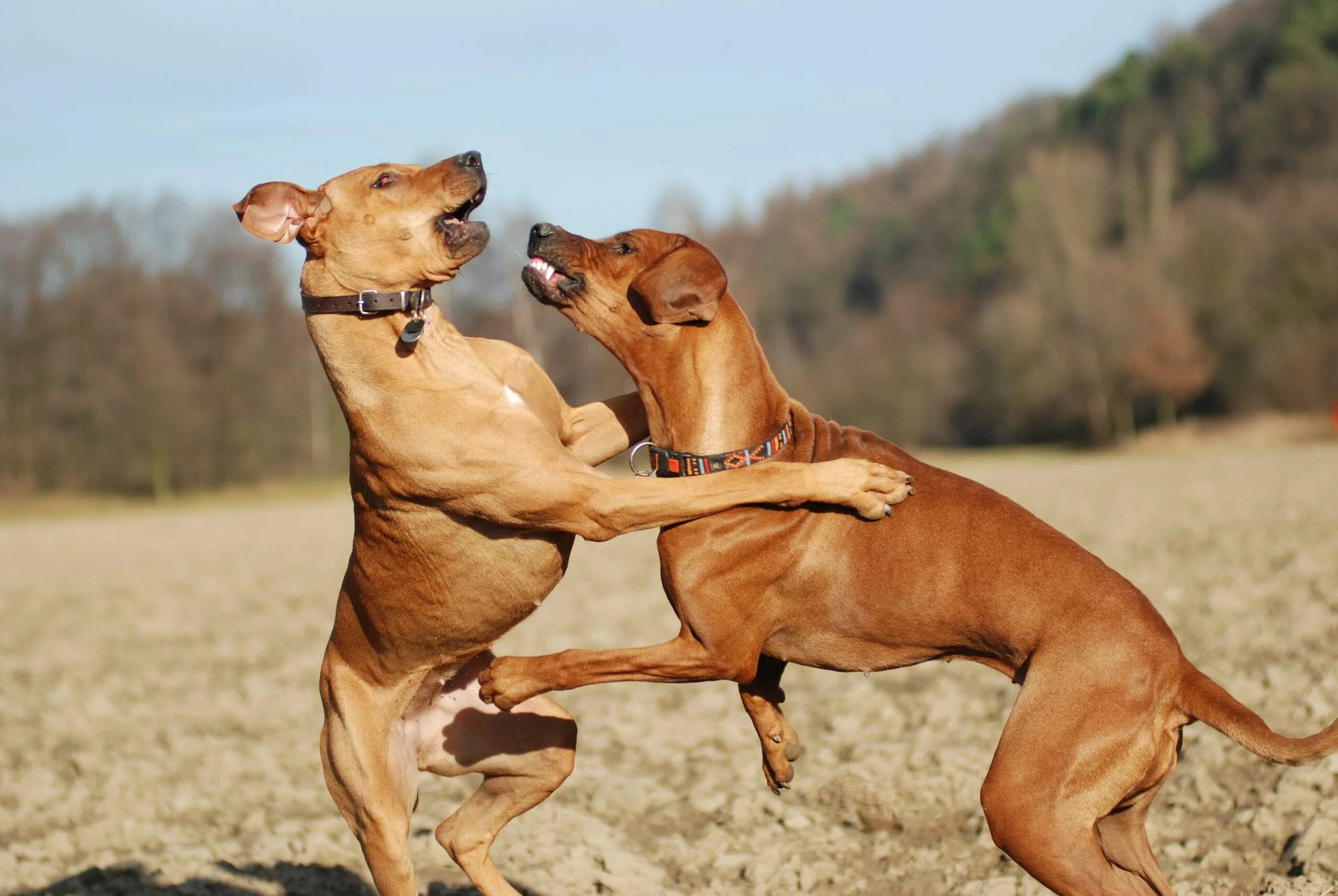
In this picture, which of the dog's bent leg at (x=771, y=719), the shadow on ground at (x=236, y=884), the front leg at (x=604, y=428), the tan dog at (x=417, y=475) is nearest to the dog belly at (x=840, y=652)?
the dog's bent leg at (x=771, y=719)

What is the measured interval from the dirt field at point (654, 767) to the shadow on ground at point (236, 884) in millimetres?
23

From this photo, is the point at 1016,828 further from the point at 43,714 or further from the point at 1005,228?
the point at 1005,228

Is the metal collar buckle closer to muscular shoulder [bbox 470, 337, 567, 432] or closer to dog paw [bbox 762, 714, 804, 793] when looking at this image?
muscular shoulder [bbox 470, 337, 567, 432]

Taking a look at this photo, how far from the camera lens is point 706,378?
525cm

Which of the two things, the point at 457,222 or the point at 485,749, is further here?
the point at 485,749

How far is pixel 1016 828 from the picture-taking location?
178 inches

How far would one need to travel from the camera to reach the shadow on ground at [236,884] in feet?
21.8

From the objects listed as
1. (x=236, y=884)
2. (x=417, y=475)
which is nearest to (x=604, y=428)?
(x=417, y=475)

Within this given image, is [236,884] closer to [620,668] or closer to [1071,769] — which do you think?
[620,668]

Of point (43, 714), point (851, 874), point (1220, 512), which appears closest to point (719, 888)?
point (851, 874)

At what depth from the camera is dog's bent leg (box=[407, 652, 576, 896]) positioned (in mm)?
5969

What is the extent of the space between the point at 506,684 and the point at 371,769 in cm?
82

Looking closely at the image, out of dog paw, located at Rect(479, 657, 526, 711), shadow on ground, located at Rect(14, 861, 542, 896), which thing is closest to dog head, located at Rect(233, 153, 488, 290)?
dog paw, located at Rect(479, 657, 526, 711)

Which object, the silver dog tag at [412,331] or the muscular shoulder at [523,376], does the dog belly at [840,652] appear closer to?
the muscular shoulder at [523,376]
